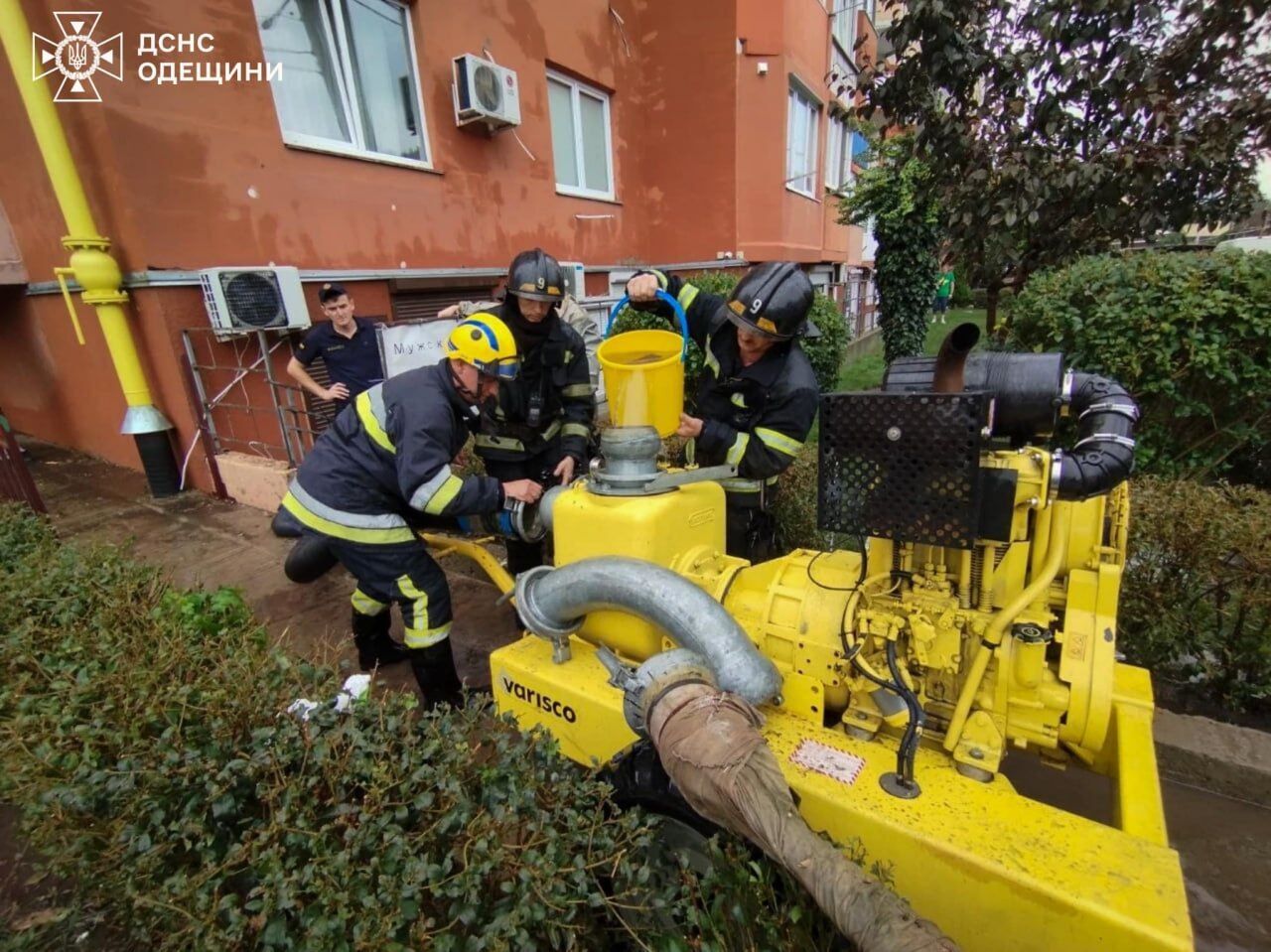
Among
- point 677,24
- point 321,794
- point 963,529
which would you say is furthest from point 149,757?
point 677,24

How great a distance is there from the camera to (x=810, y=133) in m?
11.6

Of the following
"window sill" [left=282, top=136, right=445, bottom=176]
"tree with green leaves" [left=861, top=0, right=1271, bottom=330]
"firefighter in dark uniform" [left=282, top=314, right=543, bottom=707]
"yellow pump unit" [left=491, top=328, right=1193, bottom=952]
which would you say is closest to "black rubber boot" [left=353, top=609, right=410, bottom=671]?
"firefighter in dark uniform" [left=282, top=314, right=543, bottom=707]

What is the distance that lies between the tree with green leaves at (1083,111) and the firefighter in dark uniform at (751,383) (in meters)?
2.79

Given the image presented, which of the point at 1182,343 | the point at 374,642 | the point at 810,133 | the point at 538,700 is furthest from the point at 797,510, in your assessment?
the point at 810,133

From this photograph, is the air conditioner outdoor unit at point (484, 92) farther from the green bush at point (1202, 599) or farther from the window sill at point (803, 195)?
the green bush at point (1202, 599)

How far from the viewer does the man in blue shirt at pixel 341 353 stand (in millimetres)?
4754

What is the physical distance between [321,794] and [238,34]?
6.03 m

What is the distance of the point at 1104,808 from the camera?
2432 millimetres

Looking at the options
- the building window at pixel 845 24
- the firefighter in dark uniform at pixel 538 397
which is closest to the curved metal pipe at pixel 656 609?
the firefighter in dark uniform at pixel 538 397

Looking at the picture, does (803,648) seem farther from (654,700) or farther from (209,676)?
(209,676)

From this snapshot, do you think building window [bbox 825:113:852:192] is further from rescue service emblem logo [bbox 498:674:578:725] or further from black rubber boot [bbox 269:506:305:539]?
rescue service emblem logo [bbox 498:674:578:725]

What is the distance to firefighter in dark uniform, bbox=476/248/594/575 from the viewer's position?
3.13 m

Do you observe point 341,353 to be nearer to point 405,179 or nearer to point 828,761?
point 405,179

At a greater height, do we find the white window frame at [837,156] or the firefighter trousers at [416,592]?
the white window frame at [837,156]
